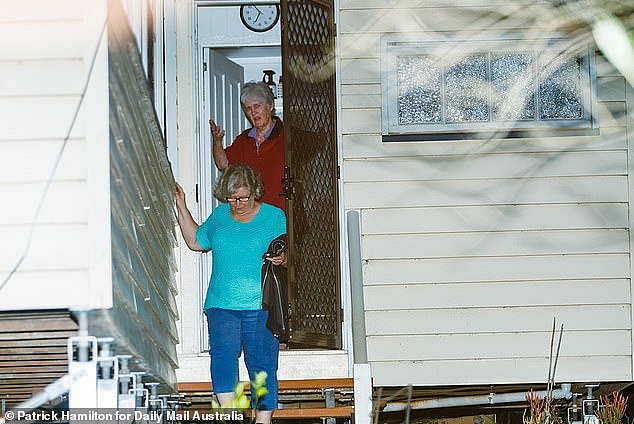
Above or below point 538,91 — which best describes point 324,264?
below

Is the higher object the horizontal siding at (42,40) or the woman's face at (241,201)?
the horizontal siding at (42,40)

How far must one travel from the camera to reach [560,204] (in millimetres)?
7609

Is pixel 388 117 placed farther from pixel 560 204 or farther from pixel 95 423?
pixel 95 423

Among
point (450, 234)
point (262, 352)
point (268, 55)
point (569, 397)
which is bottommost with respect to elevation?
point (569, 397)

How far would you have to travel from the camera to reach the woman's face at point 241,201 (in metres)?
6.22

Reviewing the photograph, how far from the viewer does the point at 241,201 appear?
627 centimetres

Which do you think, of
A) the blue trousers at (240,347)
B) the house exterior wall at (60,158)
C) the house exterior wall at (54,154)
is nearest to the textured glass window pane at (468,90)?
the blue trousers at (240,347)

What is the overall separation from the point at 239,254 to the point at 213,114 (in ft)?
7.59

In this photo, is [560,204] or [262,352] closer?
[262,352]

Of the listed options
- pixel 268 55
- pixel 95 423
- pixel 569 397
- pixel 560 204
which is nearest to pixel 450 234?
pixel 560 204

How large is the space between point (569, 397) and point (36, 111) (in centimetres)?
463

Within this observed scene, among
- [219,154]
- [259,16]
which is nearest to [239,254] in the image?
[219,154]

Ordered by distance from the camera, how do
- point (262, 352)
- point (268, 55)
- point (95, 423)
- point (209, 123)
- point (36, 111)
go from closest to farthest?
point (36, 111) < point (95, 423) < point (262, 352) < point (209, 123) < point (268, 55)

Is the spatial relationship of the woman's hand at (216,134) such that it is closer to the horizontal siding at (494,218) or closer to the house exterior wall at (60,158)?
the horizontal siding at (494,218)
